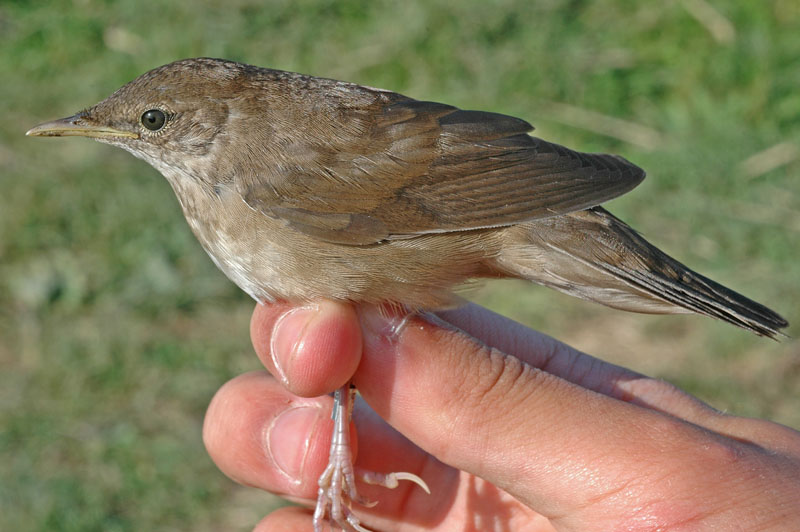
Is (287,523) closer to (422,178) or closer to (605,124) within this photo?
(422,178)

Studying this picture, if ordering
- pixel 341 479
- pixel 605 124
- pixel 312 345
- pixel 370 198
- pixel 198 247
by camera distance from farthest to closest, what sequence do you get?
1. pixel 605 124
2. pixel 198 247
3. pixel 341 479
4. pixel 370 198
5. pixel 312 345

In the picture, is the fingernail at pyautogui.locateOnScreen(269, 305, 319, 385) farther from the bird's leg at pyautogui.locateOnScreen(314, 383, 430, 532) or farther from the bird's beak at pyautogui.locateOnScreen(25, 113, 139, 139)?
the bird's beak at pyautogui.locateOnScreen(25, 113, 139, 139)

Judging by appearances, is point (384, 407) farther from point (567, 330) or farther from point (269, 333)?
point (567, 330)

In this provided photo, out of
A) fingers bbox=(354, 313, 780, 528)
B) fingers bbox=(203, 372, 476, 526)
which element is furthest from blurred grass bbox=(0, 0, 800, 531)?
fingers bbox=(354, 313, 780, 528)

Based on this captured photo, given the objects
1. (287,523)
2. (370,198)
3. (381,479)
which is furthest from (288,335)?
(287,523)

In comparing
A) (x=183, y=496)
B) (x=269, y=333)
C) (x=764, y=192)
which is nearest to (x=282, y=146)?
(x=269, y=333)
